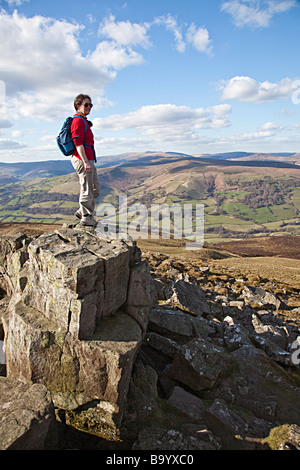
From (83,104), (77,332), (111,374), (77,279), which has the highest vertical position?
(83,104)

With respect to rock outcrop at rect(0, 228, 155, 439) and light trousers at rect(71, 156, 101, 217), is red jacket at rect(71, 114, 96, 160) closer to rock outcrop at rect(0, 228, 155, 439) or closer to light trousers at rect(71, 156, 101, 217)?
light trousers at rect(71, 156, 101, 217)

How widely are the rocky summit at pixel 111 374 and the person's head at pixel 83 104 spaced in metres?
5.06

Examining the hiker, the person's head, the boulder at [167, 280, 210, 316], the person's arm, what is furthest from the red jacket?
the boulder at [167, 280, 210, 316]

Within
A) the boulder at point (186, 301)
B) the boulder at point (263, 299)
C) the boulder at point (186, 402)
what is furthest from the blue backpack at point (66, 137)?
the boulder at point (263, 299)

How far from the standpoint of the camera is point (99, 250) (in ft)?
32.7

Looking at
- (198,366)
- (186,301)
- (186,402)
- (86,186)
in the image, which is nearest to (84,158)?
(86,186)

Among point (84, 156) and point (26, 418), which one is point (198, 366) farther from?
point (84, 156)

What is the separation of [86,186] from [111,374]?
24.9ft

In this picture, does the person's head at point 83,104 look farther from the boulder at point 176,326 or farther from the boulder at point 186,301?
the boulder at point 186,301

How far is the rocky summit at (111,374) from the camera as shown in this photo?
7.97 m

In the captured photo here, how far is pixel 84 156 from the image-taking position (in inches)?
417

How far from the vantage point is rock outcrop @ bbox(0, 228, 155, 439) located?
825 cm

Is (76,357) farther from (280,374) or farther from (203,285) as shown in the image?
(203,285)

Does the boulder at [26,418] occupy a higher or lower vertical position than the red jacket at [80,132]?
lower
